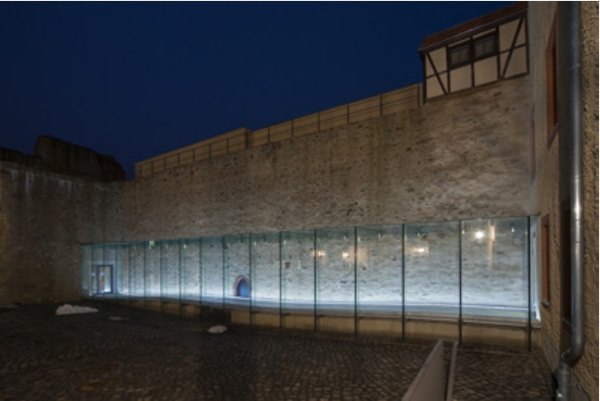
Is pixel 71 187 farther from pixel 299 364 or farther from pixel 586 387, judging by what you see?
pixel 586 387

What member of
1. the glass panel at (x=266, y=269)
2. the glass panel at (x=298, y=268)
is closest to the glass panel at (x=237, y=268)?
the glass panel at (x=266, y=269)

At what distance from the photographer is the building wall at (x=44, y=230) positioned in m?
14.6

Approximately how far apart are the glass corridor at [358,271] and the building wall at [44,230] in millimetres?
842

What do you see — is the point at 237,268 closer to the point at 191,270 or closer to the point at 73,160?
the point at 191,270

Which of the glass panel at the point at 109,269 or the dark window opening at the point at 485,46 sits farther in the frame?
the glass panel at the point at 109,269

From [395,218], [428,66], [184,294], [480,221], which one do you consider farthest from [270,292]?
[428,66]

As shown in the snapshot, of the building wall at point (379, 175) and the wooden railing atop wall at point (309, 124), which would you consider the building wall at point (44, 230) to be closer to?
the building wall at point (379, 175)

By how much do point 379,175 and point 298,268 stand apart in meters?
4.19

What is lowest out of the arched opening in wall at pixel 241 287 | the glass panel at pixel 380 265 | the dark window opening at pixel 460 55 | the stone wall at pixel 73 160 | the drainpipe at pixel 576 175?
the arched opening in wall at pixel 241 287

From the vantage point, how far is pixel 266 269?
13664 mm

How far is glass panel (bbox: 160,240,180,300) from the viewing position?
48.2 feet

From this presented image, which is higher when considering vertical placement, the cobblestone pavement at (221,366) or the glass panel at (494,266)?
the glass panel at (494,266)

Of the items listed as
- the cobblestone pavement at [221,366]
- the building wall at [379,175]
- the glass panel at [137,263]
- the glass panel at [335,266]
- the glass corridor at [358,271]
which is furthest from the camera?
the glass panel at [137,263]

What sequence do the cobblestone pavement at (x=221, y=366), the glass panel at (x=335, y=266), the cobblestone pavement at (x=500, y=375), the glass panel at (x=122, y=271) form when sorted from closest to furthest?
the cobblestone pavement at (x=500, y=375), the cobblestone pavement at (x=221, y=366), the glass panel at (x=335, y=266), the glass panel at (x=122, y=271)
